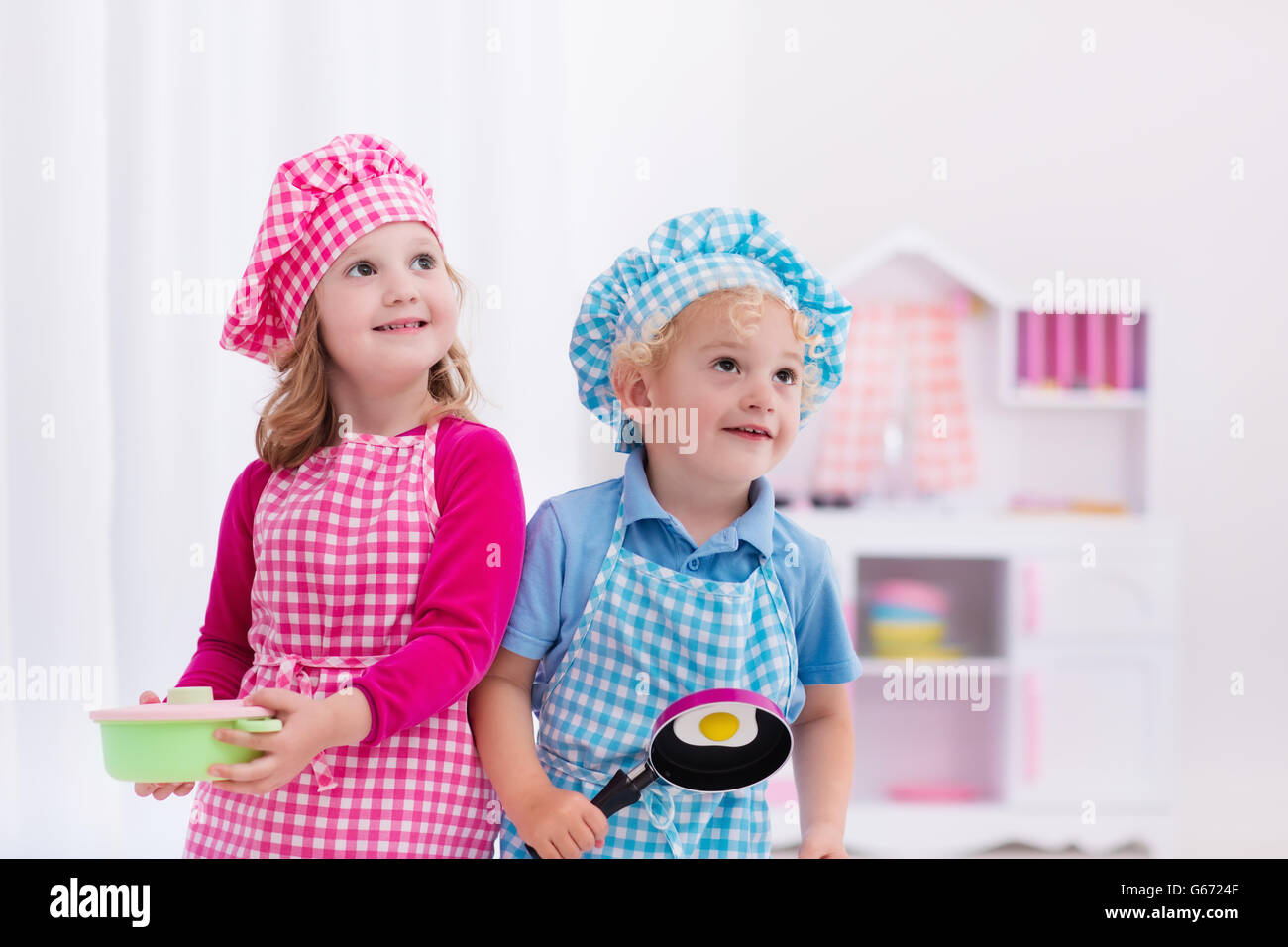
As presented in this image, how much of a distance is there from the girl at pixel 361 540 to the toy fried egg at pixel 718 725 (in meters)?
0.14

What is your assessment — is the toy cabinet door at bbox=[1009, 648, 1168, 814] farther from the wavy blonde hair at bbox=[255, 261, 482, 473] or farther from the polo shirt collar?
the wavy blonde hair at bbox=[255, 261, 482, 473]

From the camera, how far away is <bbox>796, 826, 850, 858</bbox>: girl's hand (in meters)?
0.81

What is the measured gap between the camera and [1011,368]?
2330 mm

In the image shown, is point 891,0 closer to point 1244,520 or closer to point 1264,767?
point 1244,520

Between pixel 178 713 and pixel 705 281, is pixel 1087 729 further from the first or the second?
pixel 178 713

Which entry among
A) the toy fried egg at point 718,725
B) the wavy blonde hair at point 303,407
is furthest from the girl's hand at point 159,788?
the toy fried egg at point 718,725

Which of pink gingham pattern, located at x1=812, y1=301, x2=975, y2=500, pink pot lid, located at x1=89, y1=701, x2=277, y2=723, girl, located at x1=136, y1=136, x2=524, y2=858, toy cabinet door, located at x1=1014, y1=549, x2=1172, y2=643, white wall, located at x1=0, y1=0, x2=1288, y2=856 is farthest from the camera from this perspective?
pink gingham pattern, located at x1=812, y1=301, x2=975, y2=500

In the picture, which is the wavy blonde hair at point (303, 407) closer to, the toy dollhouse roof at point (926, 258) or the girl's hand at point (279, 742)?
the girl's hand at point (279, 742)

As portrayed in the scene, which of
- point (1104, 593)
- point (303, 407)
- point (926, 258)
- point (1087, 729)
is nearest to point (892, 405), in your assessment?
point (926, 258)

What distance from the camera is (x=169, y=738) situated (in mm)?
696

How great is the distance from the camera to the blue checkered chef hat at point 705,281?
83 centimetres

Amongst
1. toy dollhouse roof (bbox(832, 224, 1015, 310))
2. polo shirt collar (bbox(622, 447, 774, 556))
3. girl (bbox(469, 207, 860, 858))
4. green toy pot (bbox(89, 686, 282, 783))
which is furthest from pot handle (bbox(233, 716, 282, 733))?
toy dollhouse roof (bbox(832, 224, 1015, 310))

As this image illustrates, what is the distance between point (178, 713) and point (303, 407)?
269 mm

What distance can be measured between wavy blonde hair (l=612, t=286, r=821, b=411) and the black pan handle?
0.96 feet
